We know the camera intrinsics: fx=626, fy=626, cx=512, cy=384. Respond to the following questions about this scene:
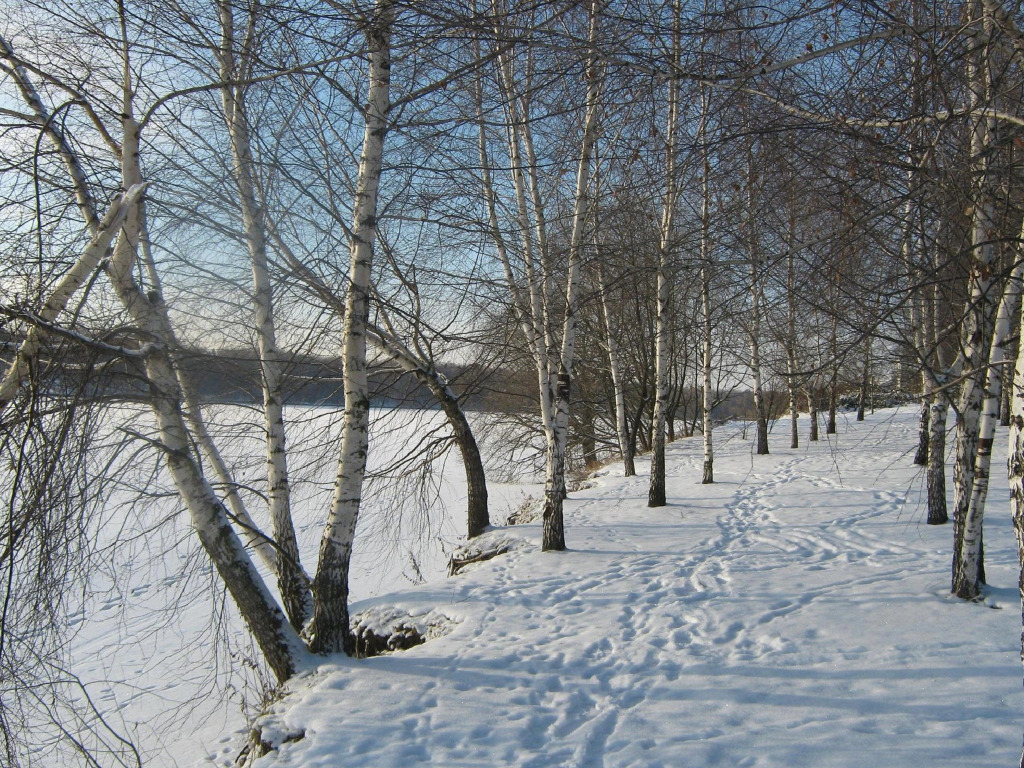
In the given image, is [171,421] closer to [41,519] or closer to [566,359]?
[41,519]

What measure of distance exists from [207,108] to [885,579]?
7578mm

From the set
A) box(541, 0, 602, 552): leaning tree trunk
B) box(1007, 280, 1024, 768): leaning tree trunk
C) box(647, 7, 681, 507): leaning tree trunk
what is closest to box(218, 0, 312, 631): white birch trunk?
box(541, 0, 602, 552): leaning tree trunk

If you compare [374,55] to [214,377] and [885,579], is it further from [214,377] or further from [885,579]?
[885,579]

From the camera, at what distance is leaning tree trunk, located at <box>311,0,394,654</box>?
4535mm

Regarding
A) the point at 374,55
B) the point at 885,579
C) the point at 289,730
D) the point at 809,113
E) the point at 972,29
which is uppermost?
the point at 374,55

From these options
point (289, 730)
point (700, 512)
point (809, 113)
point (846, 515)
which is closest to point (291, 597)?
point (289, 730)

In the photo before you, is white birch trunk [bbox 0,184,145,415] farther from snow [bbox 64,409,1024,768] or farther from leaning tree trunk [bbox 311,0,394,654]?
snow [bbox 64,409,1024,768]

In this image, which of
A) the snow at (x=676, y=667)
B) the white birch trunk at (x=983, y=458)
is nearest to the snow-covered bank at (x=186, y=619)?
the snow at (x=676, y=667)

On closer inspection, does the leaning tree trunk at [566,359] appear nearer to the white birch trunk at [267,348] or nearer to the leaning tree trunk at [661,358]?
the leaning tree trunk at [661,358]

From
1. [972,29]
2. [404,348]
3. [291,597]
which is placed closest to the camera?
[972,29]

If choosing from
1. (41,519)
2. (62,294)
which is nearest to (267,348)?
(62,294)

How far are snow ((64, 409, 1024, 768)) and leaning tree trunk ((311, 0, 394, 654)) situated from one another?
0.43 meters

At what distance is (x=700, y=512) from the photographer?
9758 millimetres

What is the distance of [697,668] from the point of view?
4477 mm
